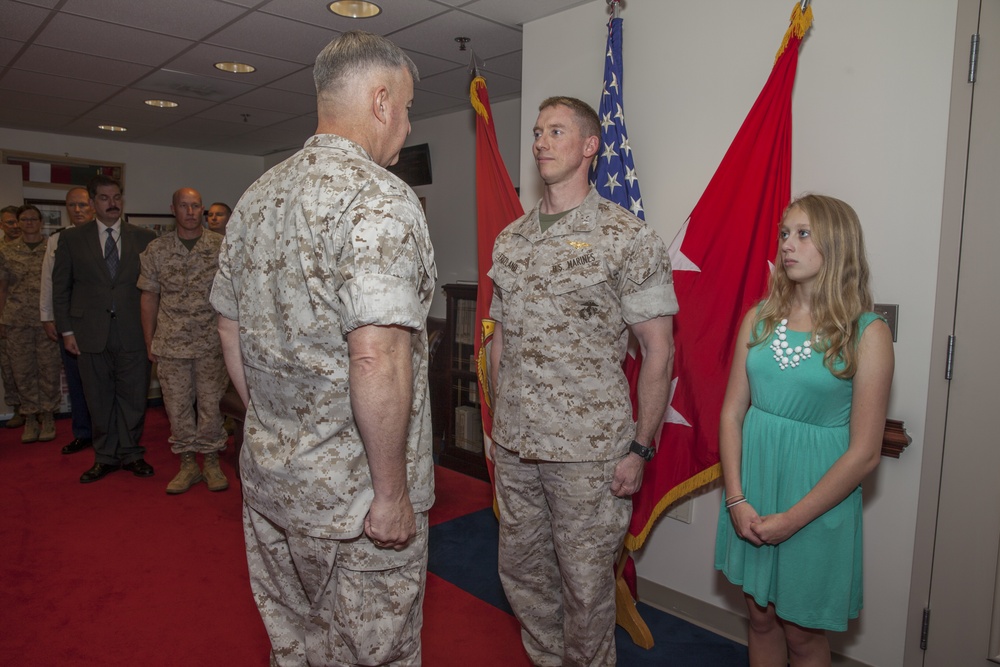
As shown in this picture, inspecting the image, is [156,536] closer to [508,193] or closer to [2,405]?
[508,193]

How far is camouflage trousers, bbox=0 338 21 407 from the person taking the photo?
489 cm

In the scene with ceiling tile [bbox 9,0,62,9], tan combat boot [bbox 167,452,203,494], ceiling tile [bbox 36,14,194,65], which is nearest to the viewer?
ceiling tile [bbox 9,0,62,9]

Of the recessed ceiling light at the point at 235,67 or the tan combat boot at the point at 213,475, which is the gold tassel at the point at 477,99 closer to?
the recessed ceiling light at the point at 235,67

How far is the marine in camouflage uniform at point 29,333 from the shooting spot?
4.79 meters

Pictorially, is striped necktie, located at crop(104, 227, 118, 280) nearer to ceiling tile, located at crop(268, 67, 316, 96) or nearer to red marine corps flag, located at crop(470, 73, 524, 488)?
ceiling tile, located at crop(268, 67, 316, 96)

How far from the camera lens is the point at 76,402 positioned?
15.3 ft

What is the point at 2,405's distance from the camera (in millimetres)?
5312

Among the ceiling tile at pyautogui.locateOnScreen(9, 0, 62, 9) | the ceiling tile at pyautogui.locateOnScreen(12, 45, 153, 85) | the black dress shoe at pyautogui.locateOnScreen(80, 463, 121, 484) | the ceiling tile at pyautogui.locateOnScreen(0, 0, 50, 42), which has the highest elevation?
the ceiling tile at pyautogui.locateOnScreen(12, 45, 153, 85)

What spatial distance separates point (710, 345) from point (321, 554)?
1.47 metres

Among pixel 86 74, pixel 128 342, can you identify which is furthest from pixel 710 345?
pixel 86 74

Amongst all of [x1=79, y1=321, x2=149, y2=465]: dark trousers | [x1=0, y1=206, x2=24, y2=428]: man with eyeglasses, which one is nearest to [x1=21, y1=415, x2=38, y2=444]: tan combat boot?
[x1=0, y1=206, x2=24, y2=428]: man with eyeglasses

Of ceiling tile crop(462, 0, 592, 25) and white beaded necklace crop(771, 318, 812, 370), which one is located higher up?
ceiling tile crop(462, 0, 592, 25)

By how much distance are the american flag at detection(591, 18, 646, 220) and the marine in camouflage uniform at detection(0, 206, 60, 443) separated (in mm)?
4502

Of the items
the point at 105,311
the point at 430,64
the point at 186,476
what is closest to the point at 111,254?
the point at 105,311
